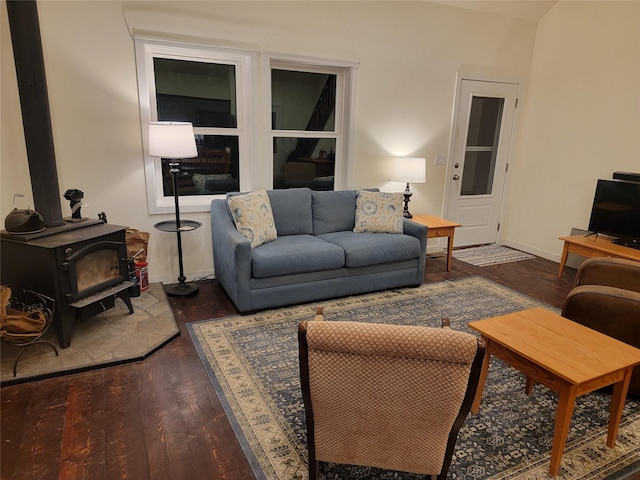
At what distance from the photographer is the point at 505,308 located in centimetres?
347

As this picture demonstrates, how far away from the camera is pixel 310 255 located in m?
3.29

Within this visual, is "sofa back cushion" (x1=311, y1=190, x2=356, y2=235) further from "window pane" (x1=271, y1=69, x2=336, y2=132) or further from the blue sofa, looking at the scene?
"window pane" (x1=271, y1=69, x2=336, y2=132)

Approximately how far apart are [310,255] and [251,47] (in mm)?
2015

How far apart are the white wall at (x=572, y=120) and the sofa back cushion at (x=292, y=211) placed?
3099 mm

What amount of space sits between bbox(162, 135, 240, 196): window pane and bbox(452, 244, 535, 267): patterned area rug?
9.50 feet

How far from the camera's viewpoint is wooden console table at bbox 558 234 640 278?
12.0 feet

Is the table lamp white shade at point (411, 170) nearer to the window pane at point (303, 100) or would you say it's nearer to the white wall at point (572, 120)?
the window pane at point (303, 100)

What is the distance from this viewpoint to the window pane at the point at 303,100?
4062mm

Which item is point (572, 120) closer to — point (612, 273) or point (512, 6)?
point (512, 6)

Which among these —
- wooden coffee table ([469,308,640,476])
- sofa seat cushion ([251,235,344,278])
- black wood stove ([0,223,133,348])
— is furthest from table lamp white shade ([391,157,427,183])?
black wood stove ([0,223,133,348])

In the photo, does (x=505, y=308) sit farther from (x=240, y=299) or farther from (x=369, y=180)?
(x=240, y=299)

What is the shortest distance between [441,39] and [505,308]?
3.03 m

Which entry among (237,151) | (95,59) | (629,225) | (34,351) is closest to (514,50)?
(629,225)

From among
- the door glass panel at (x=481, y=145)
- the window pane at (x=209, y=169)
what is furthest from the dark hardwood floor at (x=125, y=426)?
the door glass panel at (x=481, y=145)
